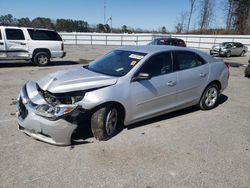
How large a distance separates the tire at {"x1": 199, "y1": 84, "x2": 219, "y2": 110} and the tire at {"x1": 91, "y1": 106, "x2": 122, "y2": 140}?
2.48m

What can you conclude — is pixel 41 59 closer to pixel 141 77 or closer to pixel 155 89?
pixel 155 89

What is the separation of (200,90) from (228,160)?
2.31 metres

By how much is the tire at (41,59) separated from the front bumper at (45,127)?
9737mm

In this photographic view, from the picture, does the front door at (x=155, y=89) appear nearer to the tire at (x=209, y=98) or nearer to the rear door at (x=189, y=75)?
the rear door at (x=189, y=75)

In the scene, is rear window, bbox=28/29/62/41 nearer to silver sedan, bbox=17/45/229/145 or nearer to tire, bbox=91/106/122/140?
silver sedan, bbox=17/45/229/145

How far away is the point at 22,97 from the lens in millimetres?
4598

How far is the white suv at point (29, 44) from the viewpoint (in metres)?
12.5

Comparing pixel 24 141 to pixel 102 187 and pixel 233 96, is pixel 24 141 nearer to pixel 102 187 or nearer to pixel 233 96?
pixel 102 187

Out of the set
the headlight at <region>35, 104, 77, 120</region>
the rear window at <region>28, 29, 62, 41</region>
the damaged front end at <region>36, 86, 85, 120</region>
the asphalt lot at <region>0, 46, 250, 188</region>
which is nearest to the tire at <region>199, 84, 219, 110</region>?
the asphalt lot at <region>0, 46, 250, 188</region>

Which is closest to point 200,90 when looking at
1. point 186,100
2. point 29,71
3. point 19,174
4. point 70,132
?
point 186,100

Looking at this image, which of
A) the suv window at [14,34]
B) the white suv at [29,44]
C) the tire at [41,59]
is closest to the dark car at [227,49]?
the white suv at [29,44]

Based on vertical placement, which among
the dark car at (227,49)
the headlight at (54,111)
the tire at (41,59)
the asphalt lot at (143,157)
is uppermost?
the headlight at (54,111)

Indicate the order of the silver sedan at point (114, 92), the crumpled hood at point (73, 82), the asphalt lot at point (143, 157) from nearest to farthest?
the asphalt lot at point (143, 157) → the silver sedan at point (114, 92) → the crumpled hood at point (73, 82)

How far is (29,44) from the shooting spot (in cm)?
1313
